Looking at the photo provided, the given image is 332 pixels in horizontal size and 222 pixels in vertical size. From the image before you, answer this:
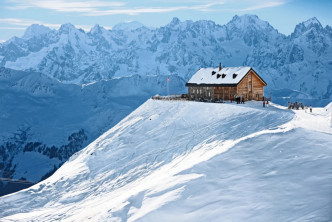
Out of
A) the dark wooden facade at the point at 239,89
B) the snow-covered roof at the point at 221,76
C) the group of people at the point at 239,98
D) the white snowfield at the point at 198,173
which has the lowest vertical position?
the white snowfield at the point at 198,173

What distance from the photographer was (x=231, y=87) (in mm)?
63156

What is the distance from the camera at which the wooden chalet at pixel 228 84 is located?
63.2 metres

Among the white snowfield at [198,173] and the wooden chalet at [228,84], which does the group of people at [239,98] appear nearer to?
the wooden chalet at [228,84]

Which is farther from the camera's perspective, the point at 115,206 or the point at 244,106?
the point at 244,106

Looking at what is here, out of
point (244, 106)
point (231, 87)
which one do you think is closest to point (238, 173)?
point (244, 106)

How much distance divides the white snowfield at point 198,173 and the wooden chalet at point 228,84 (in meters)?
4.05

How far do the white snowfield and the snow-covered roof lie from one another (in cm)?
575

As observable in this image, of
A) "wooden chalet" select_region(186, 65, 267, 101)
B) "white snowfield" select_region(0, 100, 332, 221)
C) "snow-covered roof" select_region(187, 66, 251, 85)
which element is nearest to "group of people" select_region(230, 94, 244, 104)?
"wooden chalet" select_region(186, 65, 267, 101)

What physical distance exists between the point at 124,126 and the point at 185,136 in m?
16.5

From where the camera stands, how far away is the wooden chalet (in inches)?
2488

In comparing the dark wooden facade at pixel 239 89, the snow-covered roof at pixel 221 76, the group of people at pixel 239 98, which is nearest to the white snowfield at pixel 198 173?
the group of people at pixel 239 98

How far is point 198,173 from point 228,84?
37.8 metres

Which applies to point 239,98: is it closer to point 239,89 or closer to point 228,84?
point 239,89

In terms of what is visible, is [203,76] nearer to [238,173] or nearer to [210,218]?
[238,173]
